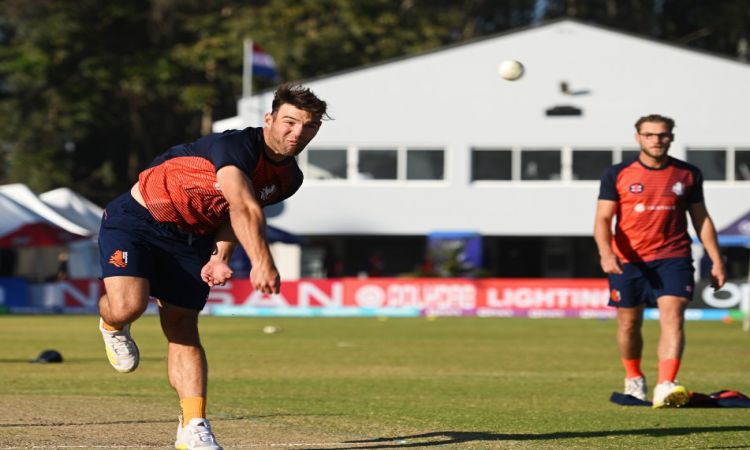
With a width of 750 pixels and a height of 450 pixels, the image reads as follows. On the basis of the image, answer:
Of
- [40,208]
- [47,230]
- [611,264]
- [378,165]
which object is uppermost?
[378,165]

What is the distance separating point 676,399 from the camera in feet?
36.2

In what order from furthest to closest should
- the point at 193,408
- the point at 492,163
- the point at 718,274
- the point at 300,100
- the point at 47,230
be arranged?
1. the point at 492,163
2. the point at 47,230
3. the point at 718,274
4. the point at 193,408
5. the point at 300,100

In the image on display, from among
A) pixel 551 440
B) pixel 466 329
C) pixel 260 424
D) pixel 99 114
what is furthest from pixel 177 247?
pixel 99 114

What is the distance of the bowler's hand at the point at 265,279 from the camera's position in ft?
22.2

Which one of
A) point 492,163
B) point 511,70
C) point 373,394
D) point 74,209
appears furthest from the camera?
point 492,163

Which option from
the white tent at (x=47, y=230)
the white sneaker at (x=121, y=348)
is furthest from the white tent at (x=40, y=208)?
the white sneaker at (x=121, y=348)

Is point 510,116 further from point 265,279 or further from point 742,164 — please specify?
point 265,279

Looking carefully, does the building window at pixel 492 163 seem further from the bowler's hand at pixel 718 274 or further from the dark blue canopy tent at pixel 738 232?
the bowler's hand at pixel 718 274

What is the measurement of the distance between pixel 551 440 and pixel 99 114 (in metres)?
53.2

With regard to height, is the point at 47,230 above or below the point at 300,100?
above

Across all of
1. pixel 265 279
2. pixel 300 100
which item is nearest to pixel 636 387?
pixel 300 100

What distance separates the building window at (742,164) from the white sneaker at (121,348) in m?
41.0

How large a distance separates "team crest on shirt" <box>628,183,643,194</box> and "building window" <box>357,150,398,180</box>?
120 feet

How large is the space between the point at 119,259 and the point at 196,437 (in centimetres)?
107
